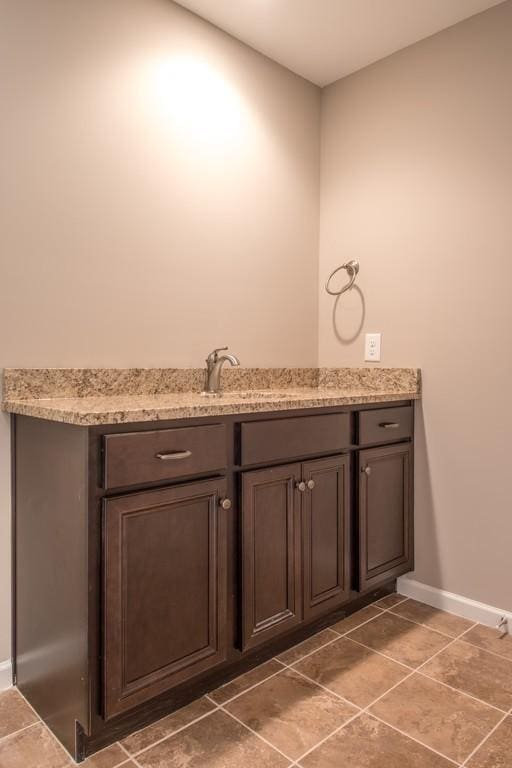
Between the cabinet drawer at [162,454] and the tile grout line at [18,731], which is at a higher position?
the cabinet drawer at [162,454]

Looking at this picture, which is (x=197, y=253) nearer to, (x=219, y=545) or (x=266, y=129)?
(x=266, y=129)

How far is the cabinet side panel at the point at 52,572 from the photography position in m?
1.28

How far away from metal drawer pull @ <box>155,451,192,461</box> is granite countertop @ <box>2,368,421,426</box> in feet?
0.31

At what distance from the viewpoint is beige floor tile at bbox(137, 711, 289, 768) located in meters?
1.31

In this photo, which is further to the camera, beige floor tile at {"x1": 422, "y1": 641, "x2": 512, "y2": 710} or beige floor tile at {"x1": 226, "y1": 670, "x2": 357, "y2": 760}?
beige floor tile at {"x1": 422, "y1": 641, "x2": 512, "y2": 710}

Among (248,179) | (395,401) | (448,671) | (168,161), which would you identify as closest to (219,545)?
(448,671)

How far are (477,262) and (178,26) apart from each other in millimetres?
1450

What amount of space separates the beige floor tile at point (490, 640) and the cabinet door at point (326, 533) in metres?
0.49

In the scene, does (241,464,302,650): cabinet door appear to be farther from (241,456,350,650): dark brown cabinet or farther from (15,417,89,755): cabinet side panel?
(15,417,89,755): cabinet side panel

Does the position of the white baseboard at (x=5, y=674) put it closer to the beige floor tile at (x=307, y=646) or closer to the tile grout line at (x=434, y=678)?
the beige floor tile at (x=307, y=646)

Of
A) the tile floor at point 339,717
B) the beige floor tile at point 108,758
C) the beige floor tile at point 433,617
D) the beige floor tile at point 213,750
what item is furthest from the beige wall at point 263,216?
the beige floor tile at point 213,750

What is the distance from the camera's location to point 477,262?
2.07m

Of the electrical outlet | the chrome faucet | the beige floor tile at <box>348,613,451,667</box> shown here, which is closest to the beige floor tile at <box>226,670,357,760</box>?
the beige floor tile at <box>348,613,451,667</box>

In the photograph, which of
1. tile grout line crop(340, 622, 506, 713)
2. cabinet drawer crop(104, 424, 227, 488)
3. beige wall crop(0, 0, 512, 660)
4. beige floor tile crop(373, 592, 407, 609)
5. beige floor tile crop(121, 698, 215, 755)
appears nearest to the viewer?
cabinet drawer crop(104, 424, 227, 488)
